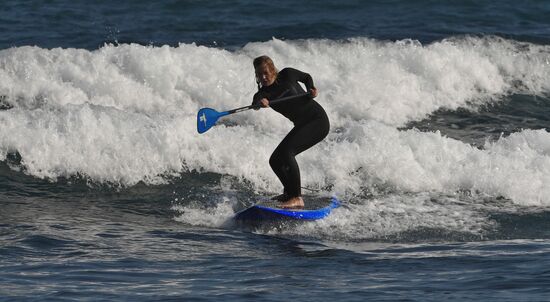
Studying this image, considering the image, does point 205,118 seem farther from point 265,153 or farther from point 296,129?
point 265,153

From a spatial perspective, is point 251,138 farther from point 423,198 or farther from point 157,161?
point 423,198

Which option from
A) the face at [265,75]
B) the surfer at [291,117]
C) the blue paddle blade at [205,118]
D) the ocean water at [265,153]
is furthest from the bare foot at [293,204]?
the face at [265,75]

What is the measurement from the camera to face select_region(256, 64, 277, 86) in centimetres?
1052

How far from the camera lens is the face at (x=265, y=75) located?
10.5m

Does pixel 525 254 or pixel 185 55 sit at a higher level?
pixel 185 55

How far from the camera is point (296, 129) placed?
11.0 meters

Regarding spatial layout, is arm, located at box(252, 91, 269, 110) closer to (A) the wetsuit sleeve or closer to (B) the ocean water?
(A) the wetsuit sleeve

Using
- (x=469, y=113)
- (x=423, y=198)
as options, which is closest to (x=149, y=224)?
(x=423, y=198)

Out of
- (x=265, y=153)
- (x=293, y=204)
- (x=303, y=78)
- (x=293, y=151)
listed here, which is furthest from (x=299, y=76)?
(x=265, y=153)

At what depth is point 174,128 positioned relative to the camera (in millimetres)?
13703

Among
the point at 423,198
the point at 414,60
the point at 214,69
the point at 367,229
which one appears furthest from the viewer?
the point at 414,60

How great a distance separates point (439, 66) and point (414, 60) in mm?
437

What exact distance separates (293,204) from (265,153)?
2585mm

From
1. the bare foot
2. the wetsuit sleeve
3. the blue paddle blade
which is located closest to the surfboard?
the bare foot
